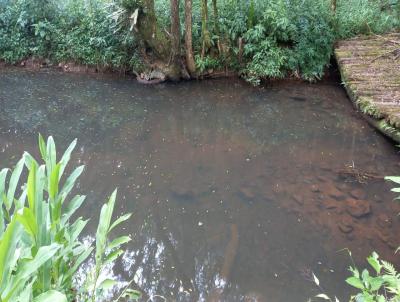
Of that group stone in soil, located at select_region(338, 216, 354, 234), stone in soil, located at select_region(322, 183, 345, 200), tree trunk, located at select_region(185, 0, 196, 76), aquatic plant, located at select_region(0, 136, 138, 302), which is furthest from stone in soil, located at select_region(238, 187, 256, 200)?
tree trunk, located at select_region(185, 0, 196, 76)

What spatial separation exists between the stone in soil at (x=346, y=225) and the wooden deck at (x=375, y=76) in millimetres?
1748

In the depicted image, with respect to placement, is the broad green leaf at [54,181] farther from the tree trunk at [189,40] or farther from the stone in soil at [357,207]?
the tree trunk at [189,40]

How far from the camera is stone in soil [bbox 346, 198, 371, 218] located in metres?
3.82

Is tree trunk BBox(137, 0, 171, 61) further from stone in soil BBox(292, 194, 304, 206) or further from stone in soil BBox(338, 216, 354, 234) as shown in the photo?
stone in soil BBox(338, 216, 354, 234)

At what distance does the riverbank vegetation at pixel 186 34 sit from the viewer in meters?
6.80

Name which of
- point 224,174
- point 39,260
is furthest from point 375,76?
point 39,260

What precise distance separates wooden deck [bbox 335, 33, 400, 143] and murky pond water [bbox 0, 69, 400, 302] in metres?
0.29

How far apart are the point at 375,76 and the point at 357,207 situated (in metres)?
3.00

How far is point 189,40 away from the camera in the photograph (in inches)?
268

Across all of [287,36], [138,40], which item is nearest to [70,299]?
[138,40]

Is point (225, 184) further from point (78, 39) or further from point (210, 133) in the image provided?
point (78, 39)

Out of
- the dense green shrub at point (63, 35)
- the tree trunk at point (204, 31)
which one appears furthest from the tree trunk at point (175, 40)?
the dense green shrub at point (63, 35)

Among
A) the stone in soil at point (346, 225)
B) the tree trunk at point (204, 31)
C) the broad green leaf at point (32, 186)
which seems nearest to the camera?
the broad green leaf at point (32, 186)

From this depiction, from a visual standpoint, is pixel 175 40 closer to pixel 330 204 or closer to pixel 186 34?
pixel 186 34
